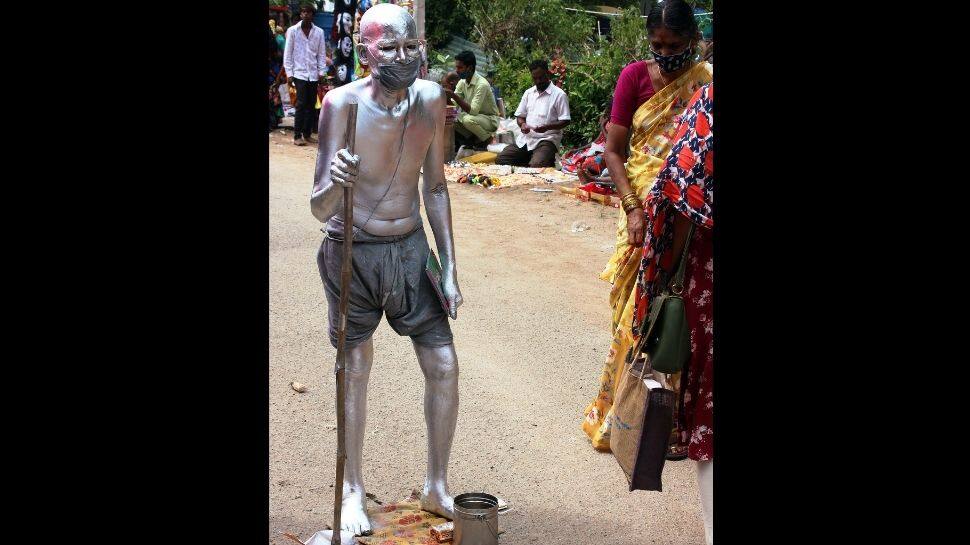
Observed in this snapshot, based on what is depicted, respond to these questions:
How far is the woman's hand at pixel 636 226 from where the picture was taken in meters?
4.01

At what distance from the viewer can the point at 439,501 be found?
3.86 meters

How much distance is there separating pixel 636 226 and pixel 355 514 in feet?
5.05

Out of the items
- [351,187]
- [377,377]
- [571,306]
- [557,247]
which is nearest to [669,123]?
[351,187]

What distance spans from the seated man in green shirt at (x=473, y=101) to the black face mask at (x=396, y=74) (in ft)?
31.5

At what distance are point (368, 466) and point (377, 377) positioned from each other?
1173mm

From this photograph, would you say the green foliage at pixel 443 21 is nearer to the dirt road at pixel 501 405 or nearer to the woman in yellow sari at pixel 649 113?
the dirt road at pixel 501 405

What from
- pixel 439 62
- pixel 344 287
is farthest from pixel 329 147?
pixel 439 62

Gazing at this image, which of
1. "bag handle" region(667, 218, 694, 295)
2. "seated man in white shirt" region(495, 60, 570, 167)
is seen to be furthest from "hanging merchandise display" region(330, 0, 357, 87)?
"bag handle" region(667, 218, 694, 295)

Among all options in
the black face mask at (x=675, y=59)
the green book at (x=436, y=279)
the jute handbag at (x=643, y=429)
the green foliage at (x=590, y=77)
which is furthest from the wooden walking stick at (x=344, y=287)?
the green foliage at (x=590, y=77)

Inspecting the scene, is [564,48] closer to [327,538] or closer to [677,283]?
[677,283]

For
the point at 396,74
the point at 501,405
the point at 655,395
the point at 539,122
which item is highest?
the point at 396,74

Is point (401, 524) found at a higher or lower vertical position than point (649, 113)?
lower

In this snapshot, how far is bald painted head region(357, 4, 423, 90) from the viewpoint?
11.3 feet
